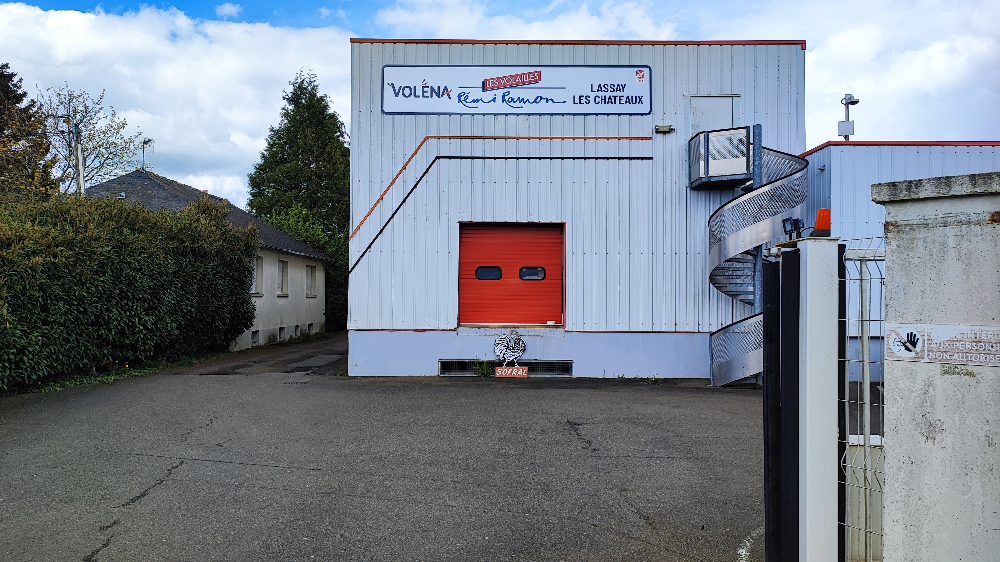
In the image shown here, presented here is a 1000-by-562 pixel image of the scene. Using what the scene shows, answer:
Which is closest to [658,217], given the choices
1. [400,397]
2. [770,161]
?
[770,161]

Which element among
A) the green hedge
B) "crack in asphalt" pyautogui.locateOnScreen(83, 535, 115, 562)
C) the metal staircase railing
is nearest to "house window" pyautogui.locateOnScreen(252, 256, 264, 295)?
the green hedge

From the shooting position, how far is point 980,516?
8.36 ft

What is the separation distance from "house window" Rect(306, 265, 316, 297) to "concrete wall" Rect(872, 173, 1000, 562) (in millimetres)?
24463

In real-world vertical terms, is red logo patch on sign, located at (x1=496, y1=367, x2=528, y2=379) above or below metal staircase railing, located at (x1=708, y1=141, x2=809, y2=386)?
below

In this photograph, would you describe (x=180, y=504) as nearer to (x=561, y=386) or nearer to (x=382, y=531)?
(x=382, y=531)

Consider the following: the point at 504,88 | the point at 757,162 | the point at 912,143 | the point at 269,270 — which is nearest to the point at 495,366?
the point at 504,88

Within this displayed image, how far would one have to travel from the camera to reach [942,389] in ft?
8.54

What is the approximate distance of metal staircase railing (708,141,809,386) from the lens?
10789 mm

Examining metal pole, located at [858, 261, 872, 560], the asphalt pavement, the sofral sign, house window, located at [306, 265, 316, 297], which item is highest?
the sofral sign

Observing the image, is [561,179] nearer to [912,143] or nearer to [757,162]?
[757,162]

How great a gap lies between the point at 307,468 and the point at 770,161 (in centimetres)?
931

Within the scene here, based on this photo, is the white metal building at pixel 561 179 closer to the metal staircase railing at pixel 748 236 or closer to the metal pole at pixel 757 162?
the metal staircase railing at pixel 748 236

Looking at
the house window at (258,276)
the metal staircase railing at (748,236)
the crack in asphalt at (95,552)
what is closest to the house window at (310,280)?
the house window at (258,276)

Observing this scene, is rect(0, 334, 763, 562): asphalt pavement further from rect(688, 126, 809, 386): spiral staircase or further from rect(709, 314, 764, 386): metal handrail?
rect(688, 126, 809, 386): spiral staircase
